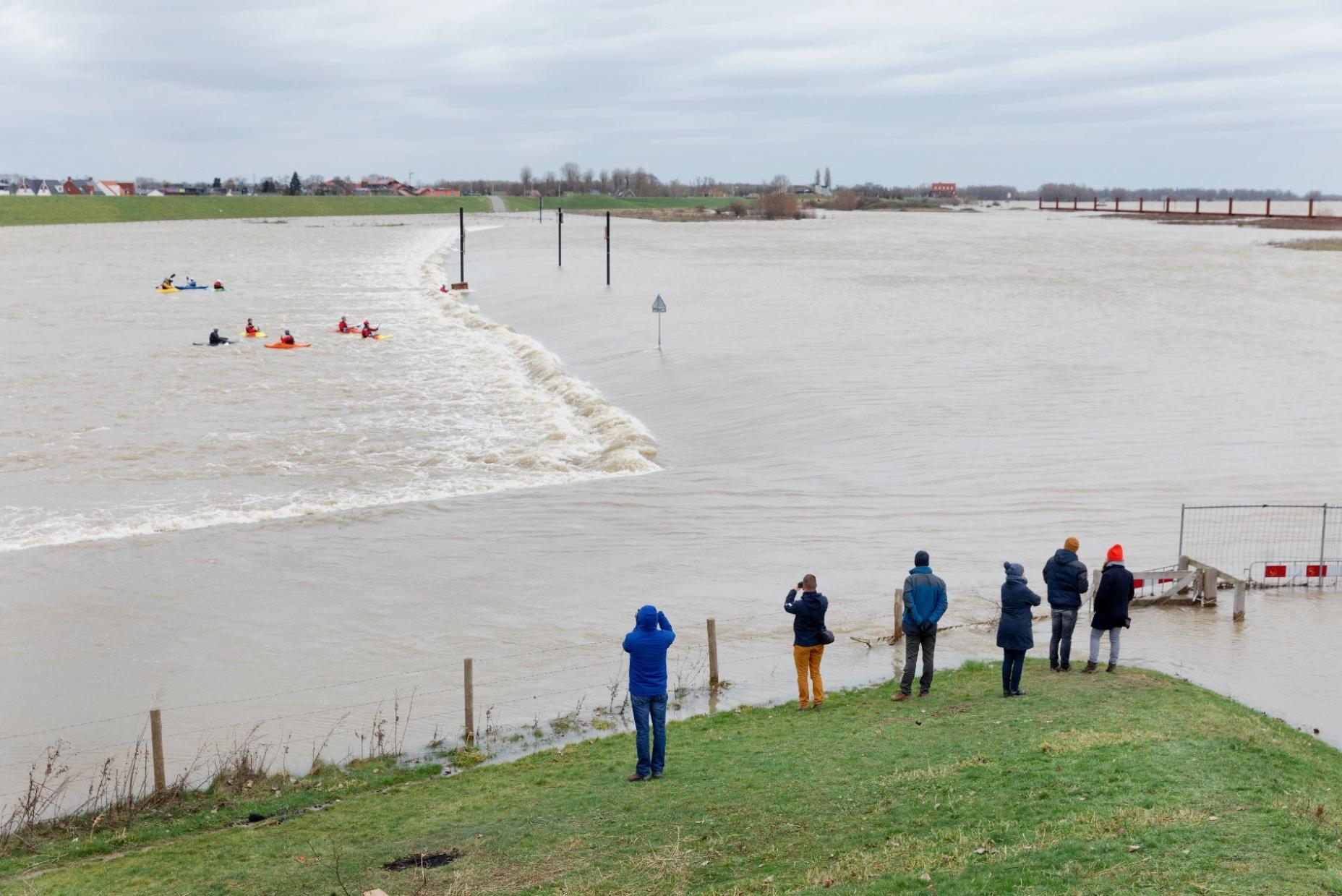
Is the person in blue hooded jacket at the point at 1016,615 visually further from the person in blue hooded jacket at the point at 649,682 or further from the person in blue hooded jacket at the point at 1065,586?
the person in blue hooded jacket at the point at 649,682

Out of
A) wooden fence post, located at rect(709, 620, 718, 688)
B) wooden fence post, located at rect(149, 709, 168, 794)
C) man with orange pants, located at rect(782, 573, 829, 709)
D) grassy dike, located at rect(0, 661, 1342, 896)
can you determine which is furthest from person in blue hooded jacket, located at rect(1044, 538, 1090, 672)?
wooden fence post, located at rect(149, 709, 168, 794)

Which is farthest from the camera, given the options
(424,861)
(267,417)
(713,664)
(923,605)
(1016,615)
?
(267,417)

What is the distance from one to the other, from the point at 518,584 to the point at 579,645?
3.00m

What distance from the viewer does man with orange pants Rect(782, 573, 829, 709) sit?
13250 mm

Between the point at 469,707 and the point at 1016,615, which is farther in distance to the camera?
the point at 469,707

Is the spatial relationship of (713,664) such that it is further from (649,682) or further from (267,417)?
(267,417)

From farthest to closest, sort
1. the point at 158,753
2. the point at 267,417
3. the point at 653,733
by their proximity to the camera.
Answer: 1. the point at 267,417
2. the point at 158,753
3. the point at 653,733

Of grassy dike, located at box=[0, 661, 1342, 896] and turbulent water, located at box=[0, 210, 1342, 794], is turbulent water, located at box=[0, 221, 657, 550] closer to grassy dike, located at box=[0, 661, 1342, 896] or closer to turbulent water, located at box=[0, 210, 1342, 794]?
turbulent water, located at box=[0, 210, 1342, 794]

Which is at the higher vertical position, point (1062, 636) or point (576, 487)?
point (1062, 636)

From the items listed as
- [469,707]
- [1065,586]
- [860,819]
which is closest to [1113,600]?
[1065,586]

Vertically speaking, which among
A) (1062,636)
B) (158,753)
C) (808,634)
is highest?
(808,634)

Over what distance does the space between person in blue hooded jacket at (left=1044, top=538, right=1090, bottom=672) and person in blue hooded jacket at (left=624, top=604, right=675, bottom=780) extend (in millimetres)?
5109

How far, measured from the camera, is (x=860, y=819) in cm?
1015

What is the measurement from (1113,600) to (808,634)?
3.64 meters
